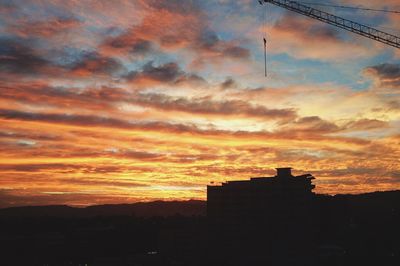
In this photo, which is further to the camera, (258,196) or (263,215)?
(258,196)

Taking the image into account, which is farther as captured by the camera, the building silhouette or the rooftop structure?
the rooftop structure

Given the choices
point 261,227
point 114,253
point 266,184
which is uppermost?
point 266,184

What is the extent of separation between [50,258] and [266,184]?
289ft

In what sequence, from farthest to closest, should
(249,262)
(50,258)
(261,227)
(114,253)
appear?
(114,253) → (261,227) → (50,258) → (249,262)

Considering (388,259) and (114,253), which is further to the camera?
(114,253)

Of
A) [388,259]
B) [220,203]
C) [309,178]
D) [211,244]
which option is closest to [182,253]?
[211,244]

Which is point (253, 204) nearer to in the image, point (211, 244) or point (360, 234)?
point (211, 244)

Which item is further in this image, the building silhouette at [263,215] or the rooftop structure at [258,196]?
the rooftop structure at [258,196]

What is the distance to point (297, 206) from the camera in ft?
571

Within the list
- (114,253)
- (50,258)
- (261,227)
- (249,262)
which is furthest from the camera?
(114,253)

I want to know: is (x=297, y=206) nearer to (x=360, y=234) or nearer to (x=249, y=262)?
(x=360, y=234)

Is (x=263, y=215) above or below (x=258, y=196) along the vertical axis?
below

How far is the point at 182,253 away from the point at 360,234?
77641 mm

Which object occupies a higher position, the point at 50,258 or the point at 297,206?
the point at 297,206
